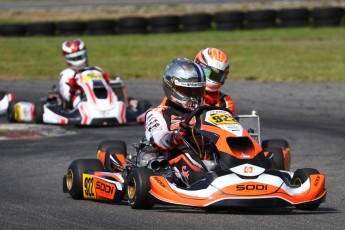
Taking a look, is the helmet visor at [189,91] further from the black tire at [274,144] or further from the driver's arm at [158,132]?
the black tire at [274,144]

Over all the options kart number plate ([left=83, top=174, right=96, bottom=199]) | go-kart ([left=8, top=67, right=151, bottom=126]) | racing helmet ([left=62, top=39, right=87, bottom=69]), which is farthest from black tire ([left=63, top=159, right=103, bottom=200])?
racing helmet ([left=62, top=39, right=87, bottom=69])

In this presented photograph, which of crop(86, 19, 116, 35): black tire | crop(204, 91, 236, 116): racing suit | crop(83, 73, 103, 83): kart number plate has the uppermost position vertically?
crop(204, 91, 236, 116): racing suit

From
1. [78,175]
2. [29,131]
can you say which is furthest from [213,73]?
[29,131]

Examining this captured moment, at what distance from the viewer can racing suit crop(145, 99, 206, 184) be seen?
7.67 m

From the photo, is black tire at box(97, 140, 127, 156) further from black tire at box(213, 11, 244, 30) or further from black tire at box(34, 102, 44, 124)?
black tire at box(213, 11, 244, 30)

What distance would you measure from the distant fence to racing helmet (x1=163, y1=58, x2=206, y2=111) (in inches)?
853

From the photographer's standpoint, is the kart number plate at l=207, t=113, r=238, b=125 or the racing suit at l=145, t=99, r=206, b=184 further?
the racing suit at l=145, t=99, r=206, b=184

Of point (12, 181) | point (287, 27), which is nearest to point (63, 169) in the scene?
point (12, 181)

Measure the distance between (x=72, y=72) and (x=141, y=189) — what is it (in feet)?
26.5

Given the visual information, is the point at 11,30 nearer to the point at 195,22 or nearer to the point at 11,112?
the point at 195,22

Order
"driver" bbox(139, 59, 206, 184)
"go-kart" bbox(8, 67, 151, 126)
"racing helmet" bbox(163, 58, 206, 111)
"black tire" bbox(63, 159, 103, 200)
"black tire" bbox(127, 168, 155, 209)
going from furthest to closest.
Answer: "go-kart" bbox(8, 67, 151, 126), "black tire" bbox(63, 159, 103, 200), "racing helmet" bbox(163, 58, 206, 111), "driver" bbox(139, 59, 206, 184), "black tire" bbox(127, 168, 155, 209)

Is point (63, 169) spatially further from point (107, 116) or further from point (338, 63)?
point (338, 63)

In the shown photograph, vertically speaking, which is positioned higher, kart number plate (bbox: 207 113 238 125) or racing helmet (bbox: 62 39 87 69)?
kart number plate (bbox: 207 113 238 125)

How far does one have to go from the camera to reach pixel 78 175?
8.30 m
